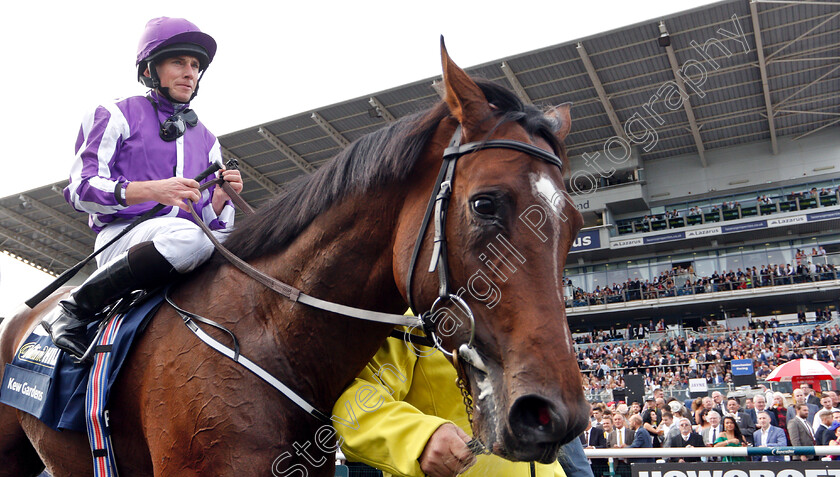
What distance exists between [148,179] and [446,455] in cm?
156

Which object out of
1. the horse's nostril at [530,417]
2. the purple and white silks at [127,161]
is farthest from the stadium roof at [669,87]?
the horse's nostril at [530,417]

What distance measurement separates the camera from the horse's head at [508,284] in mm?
1254

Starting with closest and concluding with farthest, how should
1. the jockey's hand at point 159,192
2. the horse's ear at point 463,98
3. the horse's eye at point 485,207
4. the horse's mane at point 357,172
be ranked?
the horse's eye at point 485,207 < the horse's ear at point 463,98 < the horse's mane at point 357,172 < the jockey's hand at point 159,192

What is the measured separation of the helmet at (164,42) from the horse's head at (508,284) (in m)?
1.34

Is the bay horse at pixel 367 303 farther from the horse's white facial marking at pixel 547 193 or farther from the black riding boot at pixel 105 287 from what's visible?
the black riding boot at pixel 105 287

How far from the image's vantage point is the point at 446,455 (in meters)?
1.53

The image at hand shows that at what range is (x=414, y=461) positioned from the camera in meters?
1.56

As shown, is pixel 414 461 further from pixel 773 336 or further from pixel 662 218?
pixel 662 218

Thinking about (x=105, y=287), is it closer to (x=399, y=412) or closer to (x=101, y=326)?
(x=101, y=326)

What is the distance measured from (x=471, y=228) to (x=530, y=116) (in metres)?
0.43

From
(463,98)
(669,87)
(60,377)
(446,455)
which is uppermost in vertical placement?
(669,87)

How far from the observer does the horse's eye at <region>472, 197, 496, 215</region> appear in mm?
1453

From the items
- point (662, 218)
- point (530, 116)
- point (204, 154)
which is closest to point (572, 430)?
point (530, 116)

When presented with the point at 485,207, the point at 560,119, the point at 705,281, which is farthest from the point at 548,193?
the point at 705,281
